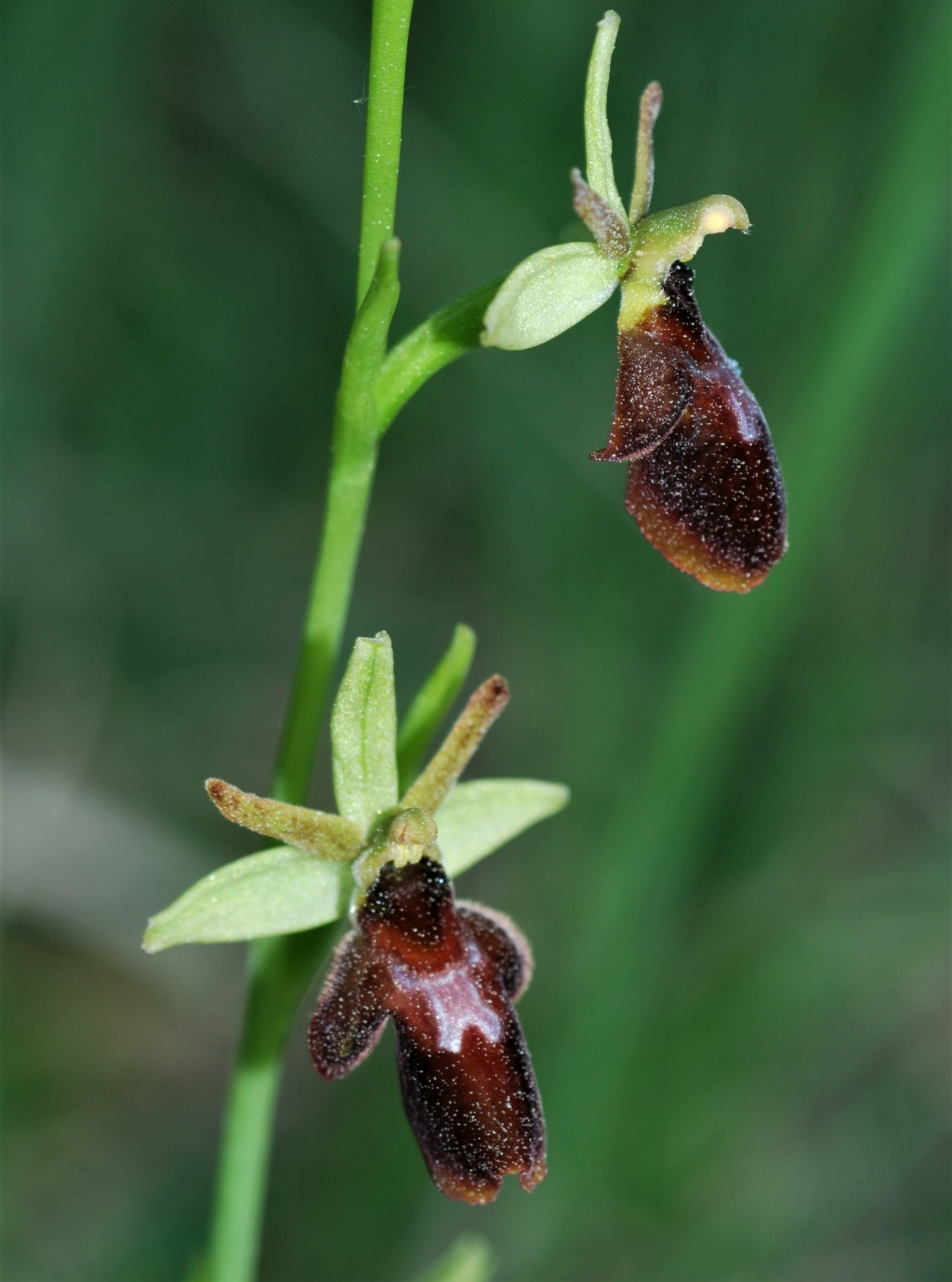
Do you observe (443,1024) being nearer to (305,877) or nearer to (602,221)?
(305,877)

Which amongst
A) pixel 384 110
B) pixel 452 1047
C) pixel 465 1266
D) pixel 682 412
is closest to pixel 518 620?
pixel 465 1266

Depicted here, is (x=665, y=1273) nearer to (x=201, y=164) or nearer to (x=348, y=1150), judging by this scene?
(x=348, y=1150)

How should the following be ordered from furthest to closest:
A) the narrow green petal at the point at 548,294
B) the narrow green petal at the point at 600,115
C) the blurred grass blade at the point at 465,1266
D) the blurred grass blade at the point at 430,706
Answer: the blurred grass blade at the point at 465,1266 < the blurred grass blade at the point at 430,706 < the narrow green petal at the point at 600,115 < the narrow green petal at the point at 548,294

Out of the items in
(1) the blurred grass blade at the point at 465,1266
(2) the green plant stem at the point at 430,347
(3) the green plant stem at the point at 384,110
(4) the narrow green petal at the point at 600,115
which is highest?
(4) the narrow green petal at the point at 600,115

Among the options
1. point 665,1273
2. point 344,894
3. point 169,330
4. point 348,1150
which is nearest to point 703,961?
point 665,1273

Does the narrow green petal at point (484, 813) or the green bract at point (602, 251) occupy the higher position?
the green bract at point (602, 251)

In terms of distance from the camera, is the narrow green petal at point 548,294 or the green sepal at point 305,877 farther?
the green sepal at point 305,877

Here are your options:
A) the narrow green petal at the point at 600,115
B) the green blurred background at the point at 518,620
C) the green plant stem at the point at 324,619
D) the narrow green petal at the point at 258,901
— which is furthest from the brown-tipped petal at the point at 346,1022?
the green blurred background at the point at 518,620

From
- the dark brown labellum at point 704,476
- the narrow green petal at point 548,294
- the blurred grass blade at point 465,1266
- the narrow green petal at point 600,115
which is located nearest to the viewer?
the narrow green petal at point 548,294

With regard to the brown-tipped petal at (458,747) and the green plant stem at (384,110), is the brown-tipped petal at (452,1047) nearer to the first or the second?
the brown-tipped petal at (458,747)
